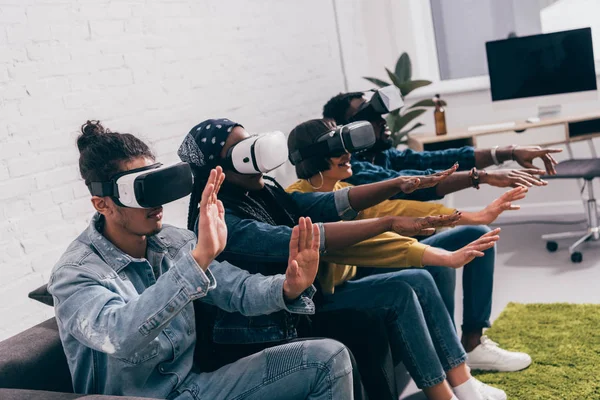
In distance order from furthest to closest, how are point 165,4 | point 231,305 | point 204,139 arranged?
point 165,4 → point 204,139 → point 231,305

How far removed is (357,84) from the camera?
5.20 meters

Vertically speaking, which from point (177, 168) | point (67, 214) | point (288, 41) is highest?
point (288, 41)

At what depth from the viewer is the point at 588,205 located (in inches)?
167

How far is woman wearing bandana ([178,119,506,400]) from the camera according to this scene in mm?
2092

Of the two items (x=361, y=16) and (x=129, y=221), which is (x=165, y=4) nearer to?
(x=129, y=221)

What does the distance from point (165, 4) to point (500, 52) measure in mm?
2313

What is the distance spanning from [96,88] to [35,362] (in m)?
1.27

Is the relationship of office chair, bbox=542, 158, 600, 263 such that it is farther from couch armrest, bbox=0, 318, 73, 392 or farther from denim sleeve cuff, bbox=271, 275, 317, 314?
couch armrest, bbox=0, 318, 73, 392

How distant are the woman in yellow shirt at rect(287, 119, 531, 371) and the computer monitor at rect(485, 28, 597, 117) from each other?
2027 mm

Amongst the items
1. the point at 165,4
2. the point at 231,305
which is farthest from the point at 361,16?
the point at 231,305

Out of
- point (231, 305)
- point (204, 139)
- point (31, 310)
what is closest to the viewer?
point (231, 305)

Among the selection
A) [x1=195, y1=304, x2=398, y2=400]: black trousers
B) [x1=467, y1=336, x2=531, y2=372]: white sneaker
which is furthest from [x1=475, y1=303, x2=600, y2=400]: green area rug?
[x1=195, y1=304, x2=398, y2=400]: black trousers

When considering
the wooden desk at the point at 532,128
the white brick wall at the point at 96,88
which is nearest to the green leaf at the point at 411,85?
the wooden desk at the point at 532,128

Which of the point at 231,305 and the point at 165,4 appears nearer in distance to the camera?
the point at 231,305
